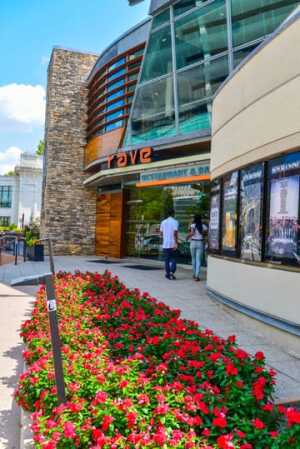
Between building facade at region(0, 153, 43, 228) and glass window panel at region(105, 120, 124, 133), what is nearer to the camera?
glass window panel at region(105, 120, 124, 133)

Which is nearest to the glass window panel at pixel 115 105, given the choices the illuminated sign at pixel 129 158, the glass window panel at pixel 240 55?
the illuminated sign at pixel 129 158

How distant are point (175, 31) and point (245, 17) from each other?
274 cm

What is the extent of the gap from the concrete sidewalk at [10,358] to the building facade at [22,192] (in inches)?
2034

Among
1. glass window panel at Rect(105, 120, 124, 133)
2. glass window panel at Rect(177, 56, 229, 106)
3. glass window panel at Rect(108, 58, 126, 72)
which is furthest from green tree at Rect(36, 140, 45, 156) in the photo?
glass window panel at Rect(177, 56, 229, 106)

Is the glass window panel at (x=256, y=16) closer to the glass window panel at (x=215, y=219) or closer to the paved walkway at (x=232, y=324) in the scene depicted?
the glass window panel at (x=215, y=219)

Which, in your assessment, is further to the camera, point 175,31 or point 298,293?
point 175,31

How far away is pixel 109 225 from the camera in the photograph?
62.2ft

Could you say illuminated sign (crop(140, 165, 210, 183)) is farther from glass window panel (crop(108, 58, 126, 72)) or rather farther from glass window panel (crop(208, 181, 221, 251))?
glass window panel (crop(108, 58, 126, 72))

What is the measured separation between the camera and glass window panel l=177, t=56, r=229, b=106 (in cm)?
1234

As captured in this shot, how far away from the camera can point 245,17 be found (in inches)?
460

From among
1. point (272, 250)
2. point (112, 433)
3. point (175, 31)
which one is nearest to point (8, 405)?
point (112, 433)

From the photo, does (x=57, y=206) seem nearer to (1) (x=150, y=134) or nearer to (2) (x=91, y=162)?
(2) (x=91, y=162)

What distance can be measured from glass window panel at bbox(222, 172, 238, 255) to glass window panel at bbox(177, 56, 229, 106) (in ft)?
18.4

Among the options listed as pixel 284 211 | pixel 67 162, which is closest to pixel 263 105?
pixel 284 211
